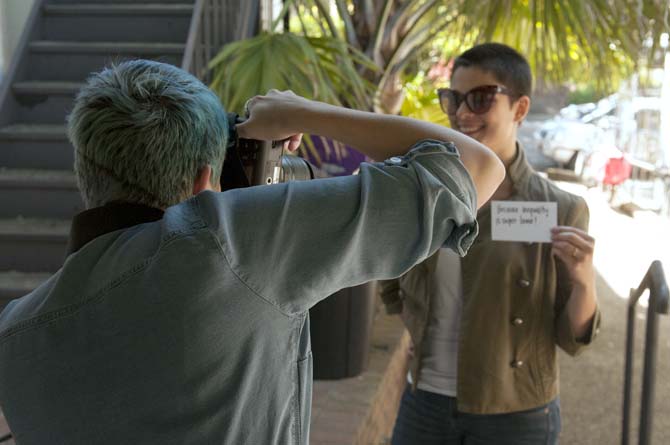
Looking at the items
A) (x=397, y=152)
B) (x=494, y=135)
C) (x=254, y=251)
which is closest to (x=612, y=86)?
(x=494, y=135)

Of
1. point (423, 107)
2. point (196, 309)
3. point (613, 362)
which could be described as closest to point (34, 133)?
point (423, 107)

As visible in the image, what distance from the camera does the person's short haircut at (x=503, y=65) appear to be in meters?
2.17

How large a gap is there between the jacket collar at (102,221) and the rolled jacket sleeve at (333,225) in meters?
0.11

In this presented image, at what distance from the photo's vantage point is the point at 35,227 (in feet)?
14.4

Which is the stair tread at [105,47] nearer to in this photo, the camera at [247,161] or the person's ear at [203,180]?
the camera at [247,161]

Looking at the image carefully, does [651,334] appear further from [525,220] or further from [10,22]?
[10,22]

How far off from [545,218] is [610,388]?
342cm

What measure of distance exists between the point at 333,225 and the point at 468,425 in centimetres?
126

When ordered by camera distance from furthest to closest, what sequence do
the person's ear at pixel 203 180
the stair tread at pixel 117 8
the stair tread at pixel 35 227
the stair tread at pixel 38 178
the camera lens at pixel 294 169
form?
the stair tread at pixel 117 8, the stair tread at pixel 38 178, the stair tread at pixel 35 227, the camera lens at pixel 294 169, the person's ear at pixel 203 180

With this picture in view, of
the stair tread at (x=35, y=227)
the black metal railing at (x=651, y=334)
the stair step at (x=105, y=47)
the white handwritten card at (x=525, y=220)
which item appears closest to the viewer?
the white handwritten card at (x=525, y=220)

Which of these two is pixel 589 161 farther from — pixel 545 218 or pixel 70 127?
pixel 70 127

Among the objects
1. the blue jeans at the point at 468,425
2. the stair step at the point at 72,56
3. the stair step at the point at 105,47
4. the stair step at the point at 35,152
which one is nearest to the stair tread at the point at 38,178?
the stair step at the point at 35,152

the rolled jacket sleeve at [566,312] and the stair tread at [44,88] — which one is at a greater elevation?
the stair tread at [44,88]

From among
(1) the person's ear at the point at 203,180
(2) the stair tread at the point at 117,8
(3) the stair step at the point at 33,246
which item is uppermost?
(2) the stair tread at the point at 117,8
